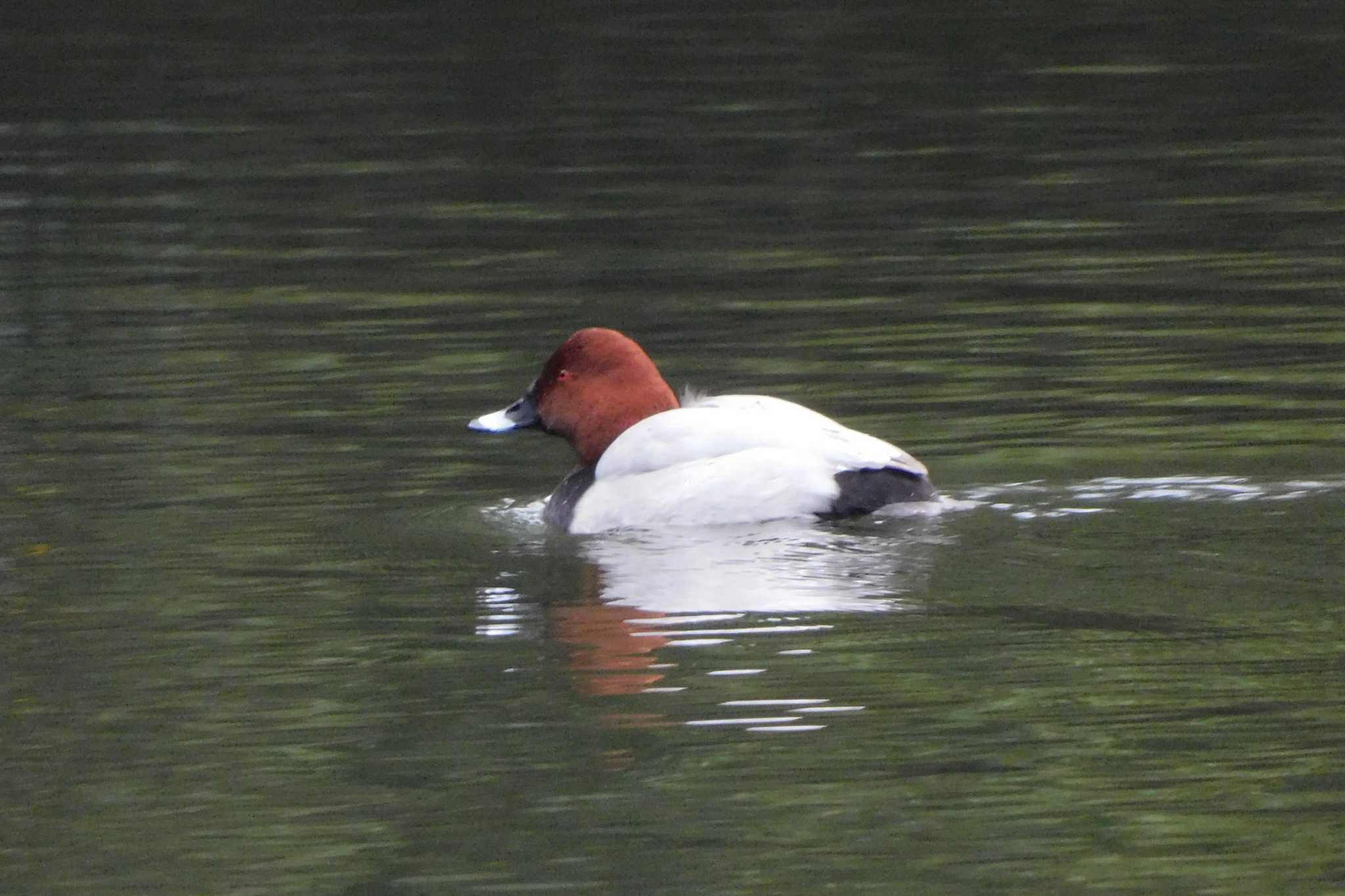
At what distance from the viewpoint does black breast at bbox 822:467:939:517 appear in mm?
8422

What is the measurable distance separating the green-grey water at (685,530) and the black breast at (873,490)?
0.16m

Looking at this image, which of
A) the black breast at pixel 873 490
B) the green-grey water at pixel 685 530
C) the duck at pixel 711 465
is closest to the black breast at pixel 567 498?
the duck at pixel 711 465

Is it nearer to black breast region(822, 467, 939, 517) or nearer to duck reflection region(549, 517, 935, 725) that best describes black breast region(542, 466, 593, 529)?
duck reflection region(549, 517, 935, 725)

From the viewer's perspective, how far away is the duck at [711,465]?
8.45m

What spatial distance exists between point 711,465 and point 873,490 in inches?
22.1

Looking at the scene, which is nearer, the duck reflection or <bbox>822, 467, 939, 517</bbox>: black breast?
the duck reflection

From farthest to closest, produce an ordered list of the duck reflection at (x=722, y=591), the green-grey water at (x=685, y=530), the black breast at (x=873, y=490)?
the black breast at (x=873, y=490) < the duck reflection at (x=722, y=591) < the green-grey water at (x=685, y=530)

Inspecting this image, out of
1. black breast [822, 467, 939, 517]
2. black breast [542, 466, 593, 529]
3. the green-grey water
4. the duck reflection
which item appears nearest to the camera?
the green-grey water

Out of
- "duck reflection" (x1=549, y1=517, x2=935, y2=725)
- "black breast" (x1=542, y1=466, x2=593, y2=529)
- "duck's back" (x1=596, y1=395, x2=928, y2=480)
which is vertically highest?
"duck's back" (x1=596, y1=395, x2=928, y2=480)

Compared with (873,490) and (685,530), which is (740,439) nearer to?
(685,530)

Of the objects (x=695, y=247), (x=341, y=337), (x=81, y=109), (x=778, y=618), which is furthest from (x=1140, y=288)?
(x=81, y=109)

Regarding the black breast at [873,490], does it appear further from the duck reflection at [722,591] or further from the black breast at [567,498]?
the black breast at [567,498]

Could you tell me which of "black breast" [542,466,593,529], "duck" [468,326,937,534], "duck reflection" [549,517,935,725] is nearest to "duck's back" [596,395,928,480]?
"duck" [468,326,937,534]

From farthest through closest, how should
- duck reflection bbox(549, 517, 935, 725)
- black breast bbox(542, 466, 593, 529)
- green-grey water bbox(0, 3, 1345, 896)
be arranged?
black breast bbox(542, 466, 593, 529) → duck reflection bbox(549, 517, 935, 725) → green-grey water bbox(0, 3, 1345, 896)
